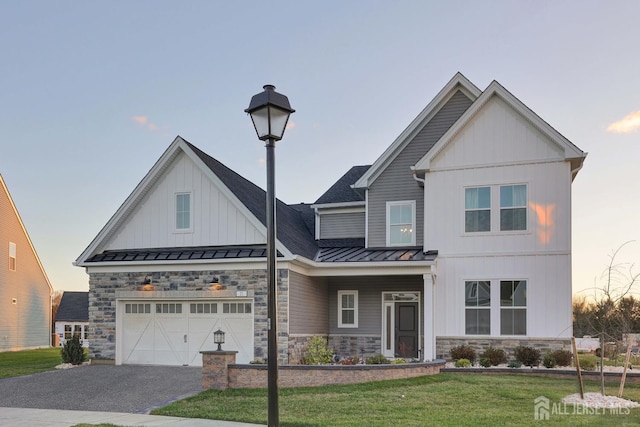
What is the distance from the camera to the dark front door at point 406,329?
19562 mm

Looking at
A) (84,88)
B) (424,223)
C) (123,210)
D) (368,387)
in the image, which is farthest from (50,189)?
(368,387)

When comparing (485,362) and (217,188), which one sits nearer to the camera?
(485,362)

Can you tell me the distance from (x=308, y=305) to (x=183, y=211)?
481cm

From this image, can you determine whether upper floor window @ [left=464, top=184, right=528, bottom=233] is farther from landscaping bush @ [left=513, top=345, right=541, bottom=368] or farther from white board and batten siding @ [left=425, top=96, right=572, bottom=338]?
landscaping bush @ [left=513, top=345, right=541, bottom=368]

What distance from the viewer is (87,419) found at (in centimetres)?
1110

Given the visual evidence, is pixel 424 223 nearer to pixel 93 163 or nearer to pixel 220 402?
pixel 220 402

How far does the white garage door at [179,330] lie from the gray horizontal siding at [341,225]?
565 cm

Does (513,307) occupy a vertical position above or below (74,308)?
above

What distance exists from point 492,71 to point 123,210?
482 inches

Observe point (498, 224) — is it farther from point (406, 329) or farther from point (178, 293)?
point (178, 293)

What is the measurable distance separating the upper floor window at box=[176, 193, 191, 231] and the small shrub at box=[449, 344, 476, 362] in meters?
8.67

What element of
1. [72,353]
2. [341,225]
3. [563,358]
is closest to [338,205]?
[341,225]

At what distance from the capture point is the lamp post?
7445mm

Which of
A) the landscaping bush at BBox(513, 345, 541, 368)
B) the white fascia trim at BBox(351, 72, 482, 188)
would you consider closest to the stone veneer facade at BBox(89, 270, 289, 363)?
the white fascia trim at BBox(351, 72, 482, 188)
